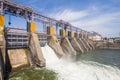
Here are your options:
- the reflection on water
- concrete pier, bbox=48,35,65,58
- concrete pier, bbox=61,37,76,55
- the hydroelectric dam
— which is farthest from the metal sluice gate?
concrete pier, bbox=61,37,76,55

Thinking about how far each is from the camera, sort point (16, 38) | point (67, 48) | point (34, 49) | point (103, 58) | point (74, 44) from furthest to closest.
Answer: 1. point (74, 44)
2. point (67, 48)
3. point (103, 58)
4. point (34, 49)
5. point (16, 38)

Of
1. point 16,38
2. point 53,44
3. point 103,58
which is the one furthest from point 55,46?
point 103,58

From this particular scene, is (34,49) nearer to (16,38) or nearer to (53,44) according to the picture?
(16,38)

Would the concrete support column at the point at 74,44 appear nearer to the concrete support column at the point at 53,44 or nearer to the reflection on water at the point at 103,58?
the reflection on water at the point at 103,58

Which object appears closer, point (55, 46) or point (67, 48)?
point (55, 46)

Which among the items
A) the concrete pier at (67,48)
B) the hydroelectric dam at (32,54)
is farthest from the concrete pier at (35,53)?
the concrete pier at (67,48)

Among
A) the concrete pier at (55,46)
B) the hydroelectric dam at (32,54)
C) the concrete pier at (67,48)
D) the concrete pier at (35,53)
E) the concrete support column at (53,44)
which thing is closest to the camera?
the hydroelectric dam at (32,54)

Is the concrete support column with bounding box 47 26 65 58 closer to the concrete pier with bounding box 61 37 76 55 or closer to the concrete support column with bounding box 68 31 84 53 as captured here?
the concrete pier with bounding box 61 37 76 55

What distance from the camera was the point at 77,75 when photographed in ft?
56.9

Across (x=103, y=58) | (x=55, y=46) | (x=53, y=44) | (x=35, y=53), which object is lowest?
(x=103, y=58)

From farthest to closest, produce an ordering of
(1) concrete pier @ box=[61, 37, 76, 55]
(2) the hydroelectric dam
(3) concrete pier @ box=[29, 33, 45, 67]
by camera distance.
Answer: (1) concrete pier @ box=[61, 37, 76, 55] < (3) concrete pier @ box=[29, 33, 45, 67] < (2) the hydroelectric dam

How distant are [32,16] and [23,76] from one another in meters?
13.5

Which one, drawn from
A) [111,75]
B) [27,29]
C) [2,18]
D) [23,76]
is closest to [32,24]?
[27,29]

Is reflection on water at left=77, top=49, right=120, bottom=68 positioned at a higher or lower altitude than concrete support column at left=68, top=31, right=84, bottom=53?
lower
